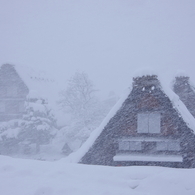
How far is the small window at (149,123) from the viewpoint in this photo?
6.68 metres

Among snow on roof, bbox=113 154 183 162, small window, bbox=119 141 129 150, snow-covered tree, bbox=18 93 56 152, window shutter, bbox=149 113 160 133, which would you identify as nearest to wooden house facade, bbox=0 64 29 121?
snow-covered tree, bbox=18 93 56 152

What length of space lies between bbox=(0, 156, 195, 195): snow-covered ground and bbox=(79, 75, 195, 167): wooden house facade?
339 cm

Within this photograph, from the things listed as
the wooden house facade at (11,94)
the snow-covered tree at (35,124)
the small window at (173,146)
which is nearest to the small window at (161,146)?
the small window at (173,146)

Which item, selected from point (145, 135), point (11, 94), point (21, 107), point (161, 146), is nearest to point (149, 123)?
point (145, 135)

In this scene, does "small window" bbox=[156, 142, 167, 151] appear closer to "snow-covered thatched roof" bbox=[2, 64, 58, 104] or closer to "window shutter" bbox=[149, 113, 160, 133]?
"window shutter" bbox=[149, 113, 160, 133]

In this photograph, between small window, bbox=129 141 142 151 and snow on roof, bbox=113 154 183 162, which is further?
small window, bbox=129 141 142 151

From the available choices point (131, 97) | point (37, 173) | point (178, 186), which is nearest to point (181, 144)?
point (131, 97)

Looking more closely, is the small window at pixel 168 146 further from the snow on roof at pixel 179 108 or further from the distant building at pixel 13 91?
the distant building at pixel 13 91

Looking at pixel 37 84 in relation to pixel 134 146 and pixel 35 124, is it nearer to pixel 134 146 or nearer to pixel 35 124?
pixel 35 124

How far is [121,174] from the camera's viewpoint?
3.13m

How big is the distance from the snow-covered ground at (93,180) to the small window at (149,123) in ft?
11.5

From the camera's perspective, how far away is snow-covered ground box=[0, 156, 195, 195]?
109 inches

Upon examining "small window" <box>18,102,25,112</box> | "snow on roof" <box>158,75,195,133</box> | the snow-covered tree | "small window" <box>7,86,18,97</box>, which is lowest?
the snow-covered tree

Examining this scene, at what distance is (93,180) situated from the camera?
3.01 meters
